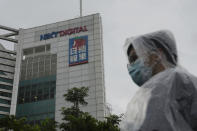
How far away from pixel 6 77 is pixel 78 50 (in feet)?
42.4

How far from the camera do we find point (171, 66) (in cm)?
282

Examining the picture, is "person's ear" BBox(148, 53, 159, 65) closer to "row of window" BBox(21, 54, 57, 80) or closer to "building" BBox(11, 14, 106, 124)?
"building" BBox(11, 14, 106, 124)

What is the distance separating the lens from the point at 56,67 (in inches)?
1794

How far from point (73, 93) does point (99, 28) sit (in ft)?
65.2

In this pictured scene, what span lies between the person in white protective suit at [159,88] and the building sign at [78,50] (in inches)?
1583

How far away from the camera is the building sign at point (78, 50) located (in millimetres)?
43469

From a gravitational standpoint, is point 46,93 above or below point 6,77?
below

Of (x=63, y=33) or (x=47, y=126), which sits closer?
(x=47, y=126)

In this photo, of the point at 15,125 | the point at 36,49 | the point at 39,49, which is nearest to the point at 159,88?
the point at 15,125

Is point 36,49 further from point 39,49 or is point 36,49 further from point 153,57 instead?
point 153,57

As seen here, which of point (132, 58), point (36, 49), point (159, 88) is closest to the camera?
point (159, 88)

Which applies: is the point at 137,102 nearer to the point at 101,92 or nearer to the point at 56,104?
the point at 101,92

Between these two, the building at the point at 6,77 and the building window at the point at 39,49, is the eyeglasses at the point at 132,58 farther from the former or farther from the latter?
the building at the point at 6,77

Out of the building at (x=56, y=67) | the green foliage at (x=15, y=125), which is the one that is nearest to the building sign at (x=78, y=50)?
the building at (x=56, y=67)
